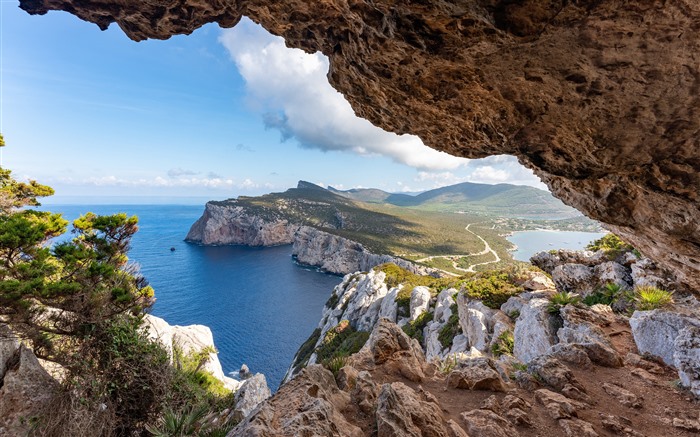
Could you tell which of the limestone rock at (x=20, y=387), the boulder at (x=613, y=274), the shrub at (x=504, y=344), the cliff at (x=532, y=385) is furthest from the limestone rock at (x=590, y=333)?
the limestone rock at (x=20, y=387)

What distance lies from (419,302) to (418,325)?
3404 mm

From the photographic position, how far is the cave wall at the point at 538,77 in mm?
4746

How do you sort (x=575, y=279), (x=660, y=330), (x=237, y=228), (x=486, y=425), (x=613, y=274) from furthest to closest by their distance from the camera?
(x=237, y=228) < (x=575, y=279) < (x=613, y=274) < (x=660, y=330) < (x=486, y=425)

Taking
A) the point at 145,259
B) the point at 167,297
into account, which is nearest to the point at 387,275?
the point at 167,297

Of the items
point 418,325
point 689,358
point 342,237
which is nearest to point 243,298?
point 342,237

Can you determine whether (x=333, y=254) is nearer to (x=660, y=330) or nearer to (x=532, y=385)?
(x=660, y=330)

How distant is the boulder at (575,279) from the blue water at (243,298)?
46.1 metres

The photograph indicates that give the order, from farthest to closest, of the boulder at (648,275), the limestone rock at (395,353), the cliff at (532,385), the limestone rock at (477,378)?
the boulder at (648,275) < the limestone rock at (395,353) < the limestone rock at (477,378) < the cliff at (532,385)

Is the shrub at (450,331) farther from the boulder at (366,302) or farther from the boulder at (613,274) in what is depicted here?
the boulder at (366,302)

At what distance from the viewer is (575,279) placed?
17625 mm

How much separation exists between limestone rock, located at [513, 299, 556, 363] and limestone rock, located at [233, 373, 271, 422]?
14.0m

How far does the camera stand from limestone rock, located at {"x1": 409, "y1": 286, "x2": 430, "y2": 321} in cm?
3341

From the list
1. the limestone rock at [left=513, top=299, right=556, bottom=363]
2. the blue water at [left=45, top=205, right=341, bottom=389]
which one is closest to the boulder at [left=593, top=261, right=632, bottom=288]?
the limestone rock at [left=513, top=299, right=556, bottom=363]

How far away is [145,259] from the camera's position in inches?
4230
